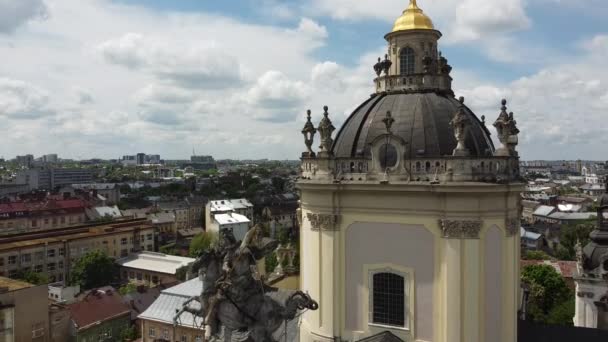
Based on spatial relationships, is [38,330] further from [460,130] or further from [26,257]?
[460,130]

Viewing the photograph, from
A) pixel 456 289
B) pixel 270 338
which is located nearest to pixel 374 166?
pixel 456 289

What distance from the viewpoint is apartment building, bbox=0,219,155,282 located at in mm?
61312

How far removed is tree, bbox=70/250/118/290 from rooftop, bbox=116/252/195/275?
15.3 feet

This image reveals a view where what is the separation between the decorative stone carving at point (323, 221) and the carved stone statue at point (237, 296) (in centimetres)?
668

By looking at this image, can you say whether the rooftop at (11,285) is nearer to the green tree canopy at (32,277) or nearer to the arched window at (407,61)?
the green tree canopy at (32,277)

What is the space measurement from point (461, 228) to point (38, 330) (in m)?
35.3

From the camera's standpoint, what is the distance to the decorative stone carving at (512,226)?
63.0 ft

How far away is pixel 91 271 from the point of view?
6222 cm

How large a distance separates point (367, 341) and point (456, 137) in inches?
341

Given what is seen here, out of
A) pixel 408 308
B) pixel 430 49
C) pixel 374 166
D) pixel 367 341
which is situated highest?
pixel 430 49

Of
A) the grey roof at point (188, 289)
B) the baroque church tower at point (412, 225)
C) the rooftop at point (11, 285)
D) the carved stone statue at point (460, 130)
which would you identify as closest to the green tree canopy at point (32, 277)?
the rooftop at point (11, 285)

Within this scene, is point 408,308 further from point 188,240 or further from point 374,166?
point 188,240

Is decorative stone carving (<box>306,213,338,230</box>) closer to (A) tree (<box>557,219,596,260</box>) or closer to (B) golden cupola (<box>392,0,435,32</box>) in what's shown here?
(B) golden cupola (<box>392,0,435,32</box>)

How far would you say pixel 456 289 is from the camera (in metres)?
18.8
